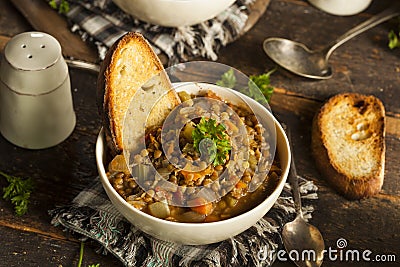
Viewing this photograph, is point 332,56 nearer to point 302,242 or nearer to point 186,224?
point 302,242

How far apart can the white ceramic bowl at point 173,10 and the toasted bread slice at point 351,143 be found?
64cm

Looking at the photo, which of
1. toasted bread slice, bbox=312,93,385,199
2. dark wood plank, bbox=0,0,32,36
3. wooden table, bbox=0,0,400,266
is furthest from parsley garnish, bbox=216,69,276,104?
dark wood plank, bbox=0,0,32,36

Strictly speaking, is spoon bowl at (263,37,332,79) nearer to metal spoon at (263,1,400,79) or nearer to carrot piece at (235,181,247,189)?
metal spoon at (263,1,400,79)

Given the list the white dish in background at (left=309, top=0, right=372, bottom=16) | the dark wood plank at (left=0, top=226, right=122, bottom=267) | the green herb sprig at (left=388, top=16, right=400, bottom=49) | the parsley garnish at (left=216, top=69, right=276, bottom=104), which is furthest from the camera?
the white dish in background at (left=309, top=0, right=372, bottom=16)

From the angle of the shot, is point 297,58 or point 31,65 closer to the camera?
point 31,65

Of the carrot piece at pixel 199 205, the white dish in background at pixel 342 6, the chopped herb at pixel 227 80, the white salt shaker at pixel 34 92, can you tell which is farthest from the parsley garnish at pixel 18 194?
the white dish in background at pixel 342 6

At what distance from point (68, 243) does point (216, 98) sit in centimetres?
74

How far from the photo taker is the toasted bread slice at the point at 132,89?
217 centimetres

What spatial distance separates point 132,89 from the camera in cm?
227

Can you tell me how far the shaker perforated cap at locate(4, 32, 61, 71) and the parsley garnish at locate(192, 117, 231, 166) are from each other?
69 centimetres

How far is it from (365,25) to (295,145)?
2.67ft

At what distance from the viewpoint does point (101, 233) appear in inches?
89.7

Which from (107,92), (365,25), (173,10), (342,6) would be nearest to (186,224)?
(107,92)

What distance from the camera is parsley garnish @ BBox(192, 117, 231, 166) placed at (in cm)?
211
